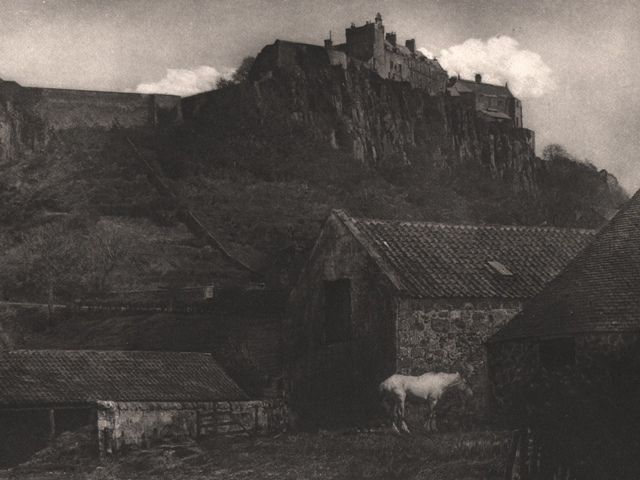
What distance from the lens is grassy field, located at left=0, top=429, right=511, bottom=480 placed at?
737 inches

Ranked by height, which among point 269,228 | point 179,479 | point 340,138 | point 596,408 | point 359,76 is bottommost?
point 179,479

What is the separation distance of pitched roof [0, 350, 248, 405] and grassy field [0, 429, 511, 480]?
196 centimetres

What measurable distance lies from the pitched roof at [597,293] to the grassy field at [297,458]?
7.51ft

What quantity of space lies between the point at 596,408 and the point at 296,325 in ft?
37.1

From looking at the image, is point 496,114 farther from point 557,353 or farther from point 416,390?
point 557,353

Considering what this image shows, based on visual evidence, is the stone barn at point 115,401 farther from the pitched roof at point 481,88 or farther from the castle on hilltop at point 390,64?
the pitched roof at point 481,88

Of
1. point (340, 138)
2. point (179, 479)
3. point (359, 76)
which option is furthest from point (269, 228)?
point (179, 479)

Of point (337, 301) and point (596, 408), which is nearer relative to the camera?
point (596, 408)

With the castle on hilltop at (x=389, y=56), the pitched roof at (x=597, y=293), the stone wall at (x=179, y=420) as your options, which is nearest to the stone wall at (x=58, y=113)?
the castle on hilltop at (x=389, y=56)

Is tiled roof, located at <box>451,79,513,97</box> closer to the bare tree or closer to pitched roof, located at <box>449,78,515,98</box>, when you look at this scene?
pitched roof, located at <box>449,78,515,98</box>

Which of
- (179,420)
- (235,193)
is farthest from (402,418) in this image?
(235,193)

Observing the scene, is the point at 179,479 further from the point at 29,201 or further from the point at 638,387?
the point at 29,201

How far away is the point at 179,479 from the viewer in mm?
21656

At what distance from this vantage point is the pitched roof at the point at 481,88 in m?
134
